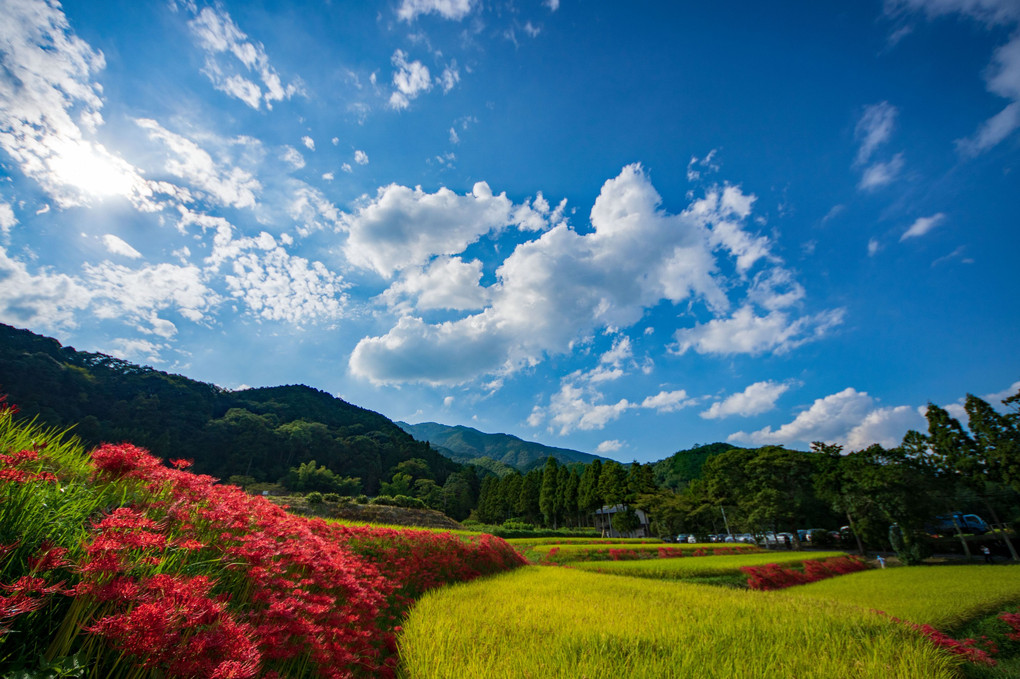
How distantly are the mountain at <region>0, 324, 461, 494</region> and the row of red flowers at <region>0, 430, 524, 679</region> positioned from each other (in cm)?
6354

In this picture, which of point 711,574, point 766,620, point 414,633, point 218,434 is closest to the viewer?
point 414,633

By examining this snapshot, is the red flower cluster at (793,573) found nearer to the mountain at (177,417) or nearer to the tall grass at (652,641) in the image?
the tall grass at (652,641)

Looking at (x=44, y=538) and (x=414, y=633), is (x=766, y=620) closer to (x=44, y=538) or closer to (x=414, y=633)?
(x=414, y=633)

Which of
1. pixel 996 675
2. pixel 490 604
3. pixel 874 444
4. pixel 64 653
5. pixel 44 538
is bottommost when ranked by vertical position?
pixel 996 675

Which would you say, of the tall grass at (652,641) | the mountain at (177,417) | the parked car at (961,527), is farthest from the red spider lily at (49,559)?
the mountain at (177,417)

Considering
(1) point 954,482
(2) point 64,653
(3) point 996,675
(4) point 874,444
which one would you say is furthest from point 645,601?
(1) point 954,482

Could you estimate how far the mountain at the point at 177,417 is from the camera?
2023 inches

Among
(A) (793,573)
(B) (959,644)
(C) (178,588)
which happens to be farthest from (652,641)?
(A) (793,573)

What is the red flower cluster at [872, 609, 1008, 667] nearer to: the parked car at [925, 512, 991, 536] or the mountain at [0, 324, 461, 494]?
the parked car at [925, 512, 991, 536]

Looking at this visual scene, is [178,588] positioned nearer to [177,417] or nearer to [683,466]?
[177,417]

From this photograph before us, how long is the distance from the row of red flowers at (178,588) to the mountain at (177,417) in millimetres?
63537

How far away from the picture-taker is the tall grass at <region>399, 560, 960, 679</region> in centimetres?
364

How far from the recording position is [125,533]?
233 cm

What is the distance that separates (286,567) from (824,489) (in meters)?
42.0
